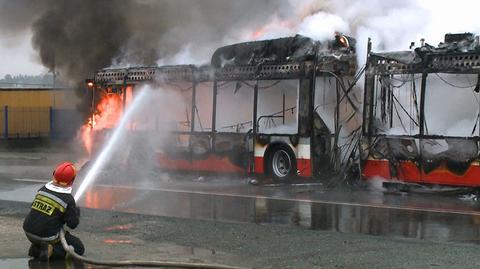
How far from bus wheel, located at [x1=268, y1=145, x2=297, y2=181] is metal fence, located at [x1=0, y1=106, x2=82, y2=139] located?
16.3 meters

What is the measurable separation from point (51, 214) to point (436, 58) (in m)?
8.00

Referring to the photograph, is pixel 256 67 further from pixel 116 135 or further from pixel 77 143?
pixel 77 143

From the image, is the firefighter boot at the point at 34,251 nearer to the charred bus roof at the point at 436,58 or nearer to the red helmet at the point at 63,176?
the red helmet at the point at 63,176

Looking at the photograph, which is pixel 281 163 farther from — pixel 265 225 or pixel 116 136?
pixel 265 225

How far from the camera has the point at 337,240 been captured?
291 inches

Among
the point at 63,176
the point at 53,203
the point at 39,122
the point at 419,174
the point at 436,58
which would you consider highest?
the point at 436,58

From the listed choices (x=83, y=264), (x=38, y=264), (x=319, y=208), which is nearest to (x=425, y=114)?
(x=319, y=208)

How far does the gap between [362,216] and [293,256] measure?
3.08 m

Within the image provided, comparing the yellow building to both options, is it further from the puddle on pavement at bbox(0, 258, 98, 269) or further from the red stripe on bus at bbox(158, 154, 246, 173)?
the puddle on pavement at bbox(0, 258, 98, 269)

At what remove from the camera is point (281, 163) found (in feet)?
45.8

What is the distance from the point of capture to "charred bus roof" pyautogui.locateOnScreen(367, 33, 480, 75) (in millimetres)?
11367

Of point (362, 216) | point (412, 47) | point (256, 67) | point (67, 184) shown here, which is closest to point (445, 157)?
point (412, 47)

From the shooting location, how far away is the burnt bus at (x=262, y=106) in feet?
43.6

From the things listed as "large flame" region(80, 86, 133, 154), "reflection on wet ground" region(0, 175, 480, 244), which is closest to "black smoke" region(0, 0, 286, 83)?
"large flame" region(80, 86, 133, 154)
